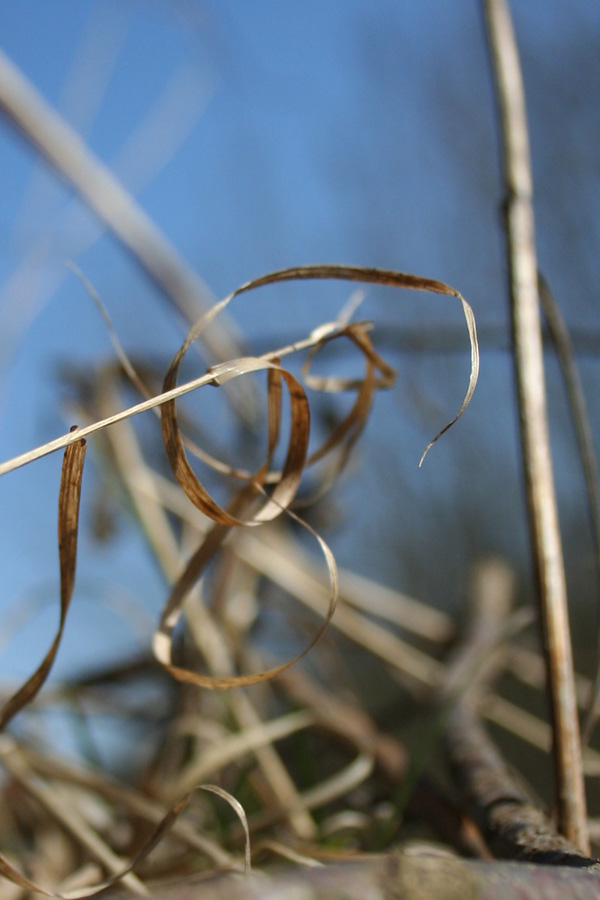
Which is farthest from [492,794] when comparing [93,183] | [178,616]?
[93,183]

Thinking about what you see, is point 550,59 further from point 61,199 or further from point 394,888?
point 394,888

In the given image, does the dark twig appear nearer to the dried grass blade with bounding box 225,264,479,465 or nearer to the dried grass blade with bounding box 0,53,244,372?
the dried grass blade with bounding box 225,264,479,465

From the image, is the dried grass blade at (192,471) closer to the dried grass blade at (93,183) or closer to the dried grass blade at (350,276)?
the dried grass blade at (350,276)

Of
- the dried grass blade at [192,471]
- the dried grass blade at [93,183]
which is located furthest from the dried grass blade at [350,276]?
the dried grass blade at [93,183]

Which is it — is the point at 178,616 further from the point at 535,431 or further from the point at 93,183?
the point at 93,183

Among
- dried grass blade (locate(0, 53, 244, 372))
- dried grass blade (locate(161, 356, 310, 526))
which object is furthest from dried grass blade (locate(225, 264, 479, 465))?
dried grass blade (locate(0, 53, 244, 372))

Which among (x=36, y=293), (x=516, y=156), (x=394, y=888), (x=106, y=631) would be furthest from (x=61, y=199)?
(x=106, y=631)
